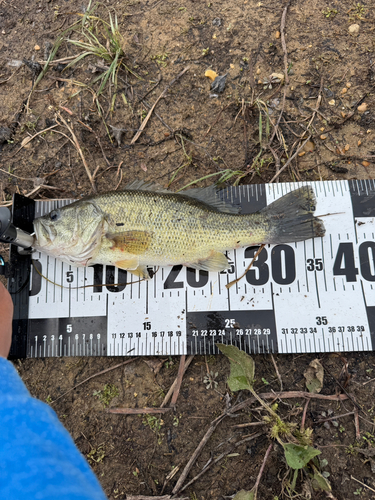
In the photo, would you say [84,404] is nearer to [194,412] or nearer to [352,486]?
[194,412]

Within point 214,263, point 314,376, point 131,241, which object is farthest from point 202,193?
point 314,376

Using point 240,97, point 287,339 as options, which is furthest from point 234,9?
point 287,339

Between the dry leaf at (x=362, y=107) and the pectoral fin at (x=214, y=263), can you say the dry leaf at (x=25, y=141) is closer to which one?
the pectoral fin at (x=214, y=263)

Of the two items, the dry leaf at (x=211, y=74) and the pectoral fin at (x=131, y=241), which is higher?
the dry leaf at (x=211, y=74)

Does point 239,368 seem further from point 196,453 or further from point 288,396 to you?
point 196,453

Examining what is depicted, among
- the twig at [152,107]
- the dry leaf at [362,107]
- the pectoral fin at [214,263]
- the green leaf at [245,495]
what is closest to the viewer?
the green leaf at [245,495]

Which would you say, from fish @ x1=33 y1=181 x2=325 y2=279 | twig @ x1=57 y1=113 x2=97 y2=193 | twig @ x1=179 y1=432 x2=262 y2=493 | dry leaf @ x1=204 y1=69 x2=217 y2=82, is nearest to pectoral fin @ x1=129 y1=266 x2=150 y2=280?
fish @ x1=33 y1=181 x2=325 y2=279

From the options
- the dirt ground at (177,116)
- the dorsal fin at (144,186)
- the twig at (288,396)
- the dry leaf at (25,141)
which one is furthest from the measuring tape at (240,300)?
the dry leaf at (25,141)
